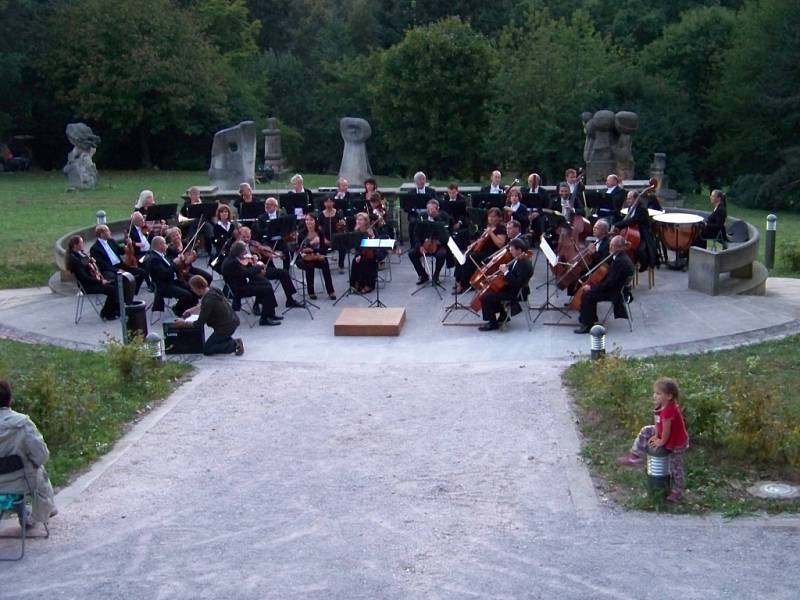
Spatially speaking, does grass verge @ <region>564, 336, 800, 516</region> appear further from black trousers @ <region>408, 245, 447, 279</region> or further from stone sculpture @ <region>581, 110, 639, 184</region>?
stone sculpture @ <region>581, 110, 639, 184</region>

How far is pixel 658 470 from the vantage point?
30.6ft

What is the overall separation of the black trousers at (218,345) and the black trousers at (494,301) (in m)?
3.47

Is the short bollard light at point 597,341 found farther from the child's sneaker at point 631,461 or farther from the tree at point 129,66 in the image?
the tree at point 129,66

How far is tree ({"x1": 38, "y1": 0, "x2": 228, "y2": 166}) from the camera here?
43562mm

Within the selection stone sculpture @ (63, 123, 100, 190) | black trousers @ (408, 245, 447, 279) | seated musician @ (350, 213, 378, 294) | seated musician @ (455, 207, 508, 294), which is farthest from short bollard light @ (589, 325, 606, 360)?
stone sculpture @ (63, 123, 100, 190)

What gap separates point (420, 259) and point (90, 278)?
522 cm

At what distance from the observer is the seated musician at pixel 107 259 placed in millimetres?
17641

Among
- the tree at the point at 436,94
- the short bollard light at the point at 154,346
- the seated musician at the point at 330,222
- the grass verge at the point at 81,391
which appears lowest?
the grass verge at the point at 81,391

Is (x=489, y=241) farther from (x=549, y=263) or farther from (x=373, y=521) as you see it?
(x=373, y=521)

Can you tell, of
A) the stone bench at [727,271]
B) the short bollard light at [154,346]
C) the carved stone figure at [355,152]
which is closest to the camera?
the short bollard light at [154,346]

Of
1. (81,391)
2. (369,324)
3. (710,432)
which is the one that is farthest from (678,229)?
(81,391)

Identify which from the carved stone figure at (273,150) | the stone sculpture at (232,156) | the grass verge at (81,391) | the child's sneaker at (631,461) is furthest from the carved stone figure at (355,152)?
the child's sneaker at (631,461)

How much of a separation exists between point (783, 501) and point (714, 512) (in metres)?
0.60

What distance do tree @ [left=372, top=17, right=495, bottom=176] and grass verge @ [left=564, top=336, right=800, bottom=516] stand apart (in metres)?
27.1
